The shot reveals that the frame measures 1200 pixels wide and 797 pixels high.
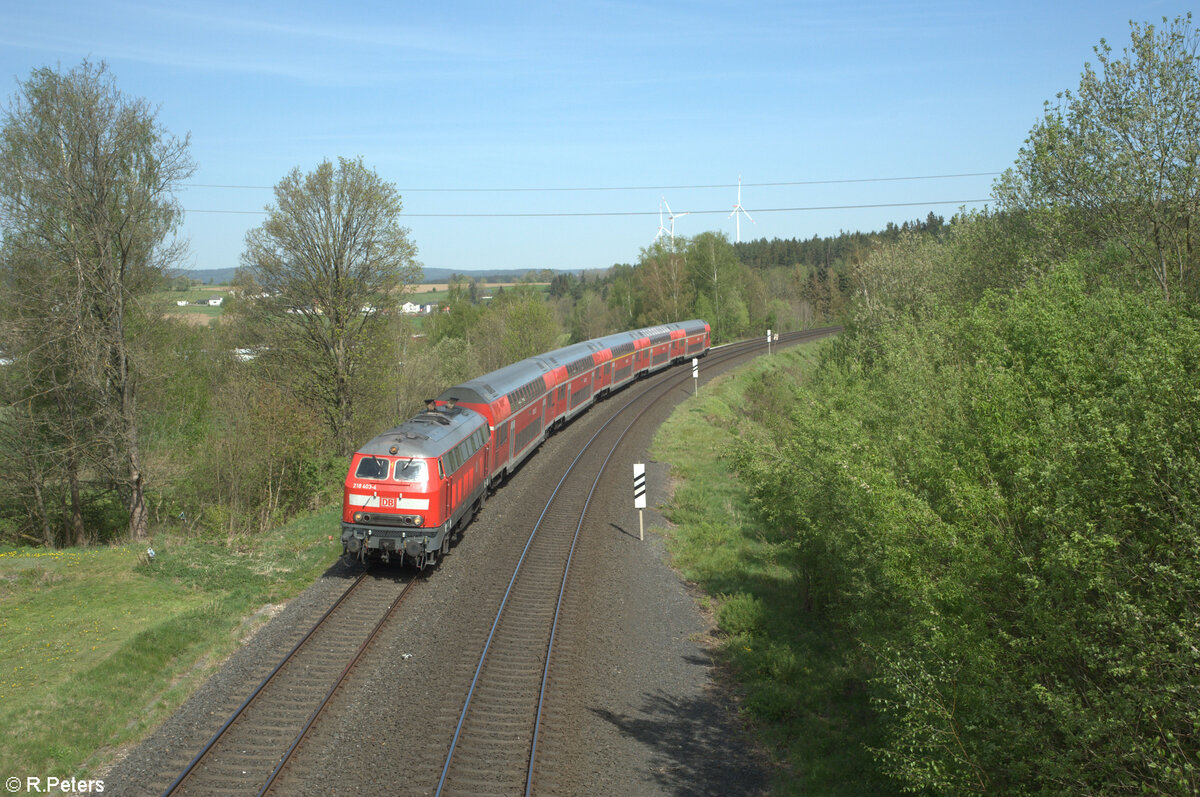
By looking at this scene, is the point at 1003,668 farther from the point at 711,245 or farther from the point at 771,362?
the point at 711,245

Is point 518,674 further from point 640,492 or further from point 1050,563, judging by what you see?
point 1050,563

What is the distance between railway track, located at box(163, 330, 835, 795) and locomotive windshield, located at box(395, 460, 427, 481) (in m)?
2.61

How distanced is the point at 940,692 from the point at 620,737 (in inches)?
219

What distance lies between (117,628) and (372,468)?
6014 millimetres

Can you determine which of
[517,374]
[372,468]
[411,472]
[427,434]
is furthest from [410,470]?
[517,374]

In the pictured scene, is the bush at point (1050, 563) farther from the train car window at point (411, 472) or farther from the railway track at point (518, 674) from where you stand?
the train car window at point (411, 472)

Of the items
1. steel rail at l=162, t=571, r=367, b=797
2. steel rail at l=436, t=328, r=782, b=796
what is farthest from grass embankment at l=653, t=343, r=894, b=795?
steel rail at l=162, t=571, r=367, b=797

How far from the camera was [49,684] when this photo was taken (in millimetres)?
12727

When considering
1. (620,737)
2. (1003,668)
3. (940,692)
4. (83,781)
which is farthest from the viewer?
(620,737)

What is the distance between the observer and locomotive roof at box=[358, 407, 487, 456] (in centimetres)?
1862

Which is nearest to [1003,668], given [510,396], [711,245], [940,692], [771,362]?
[940,692]

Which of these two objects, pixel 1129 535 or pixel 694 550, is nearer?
pixel 1129 535

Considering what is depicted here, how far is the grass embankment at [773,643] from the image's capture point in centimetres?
1180

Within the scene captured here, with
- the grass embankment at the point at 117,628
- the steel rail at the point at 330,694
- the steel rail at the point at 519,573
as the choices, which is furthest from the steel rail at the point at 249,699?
the steel rail at the point at 519,573
